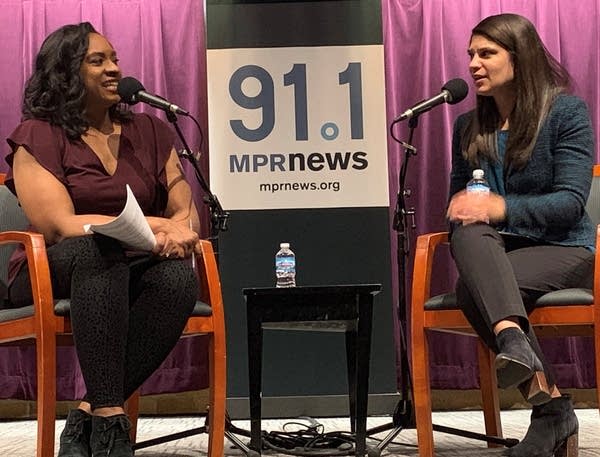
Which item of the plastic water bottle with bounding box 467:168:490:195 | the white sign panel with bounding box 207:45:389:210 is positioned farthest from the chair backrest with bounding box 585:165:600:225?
the white sign panel with bounding box 207:45:389:210

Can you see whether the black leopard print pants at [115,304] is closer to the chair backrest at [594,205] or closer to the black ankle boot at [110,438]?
the black ankle boot at [110,438]

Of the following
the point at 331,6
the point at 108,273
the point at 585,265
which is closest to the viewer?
the point at 108,273

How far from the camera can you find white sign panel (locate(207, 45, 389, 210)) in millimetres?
3406

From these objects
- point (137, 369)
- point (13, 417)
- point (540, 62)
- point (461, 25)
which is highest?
point (461, 25)

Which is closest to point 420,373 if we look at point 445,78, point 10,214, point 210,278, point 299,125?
point 210,278

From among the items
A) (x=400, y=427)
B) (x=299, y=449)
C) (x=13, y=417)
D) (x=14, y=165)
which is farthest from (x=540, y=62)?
(x=13, y=417)

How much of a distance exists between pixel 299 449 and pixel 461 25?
79.3 inches

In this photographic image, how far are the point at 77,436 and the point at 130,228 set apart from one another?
475 millimetres

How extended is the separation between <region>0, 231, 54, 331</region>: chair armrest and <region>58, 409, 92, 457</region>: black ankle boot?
0.24 m

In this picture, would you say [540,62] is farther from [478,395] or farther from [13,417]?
[13,417]

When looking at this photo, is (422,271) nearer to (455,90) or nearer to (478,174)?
(478,174)

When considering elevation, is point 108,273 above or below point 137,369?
above

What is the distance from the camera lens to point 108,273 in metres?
1.99

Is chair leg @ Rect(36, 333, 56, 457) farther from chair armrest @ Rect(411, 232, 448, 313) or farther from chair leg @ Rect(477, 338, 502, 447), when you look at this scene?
chair leg @ Rect(477, 338, 502, 447)
